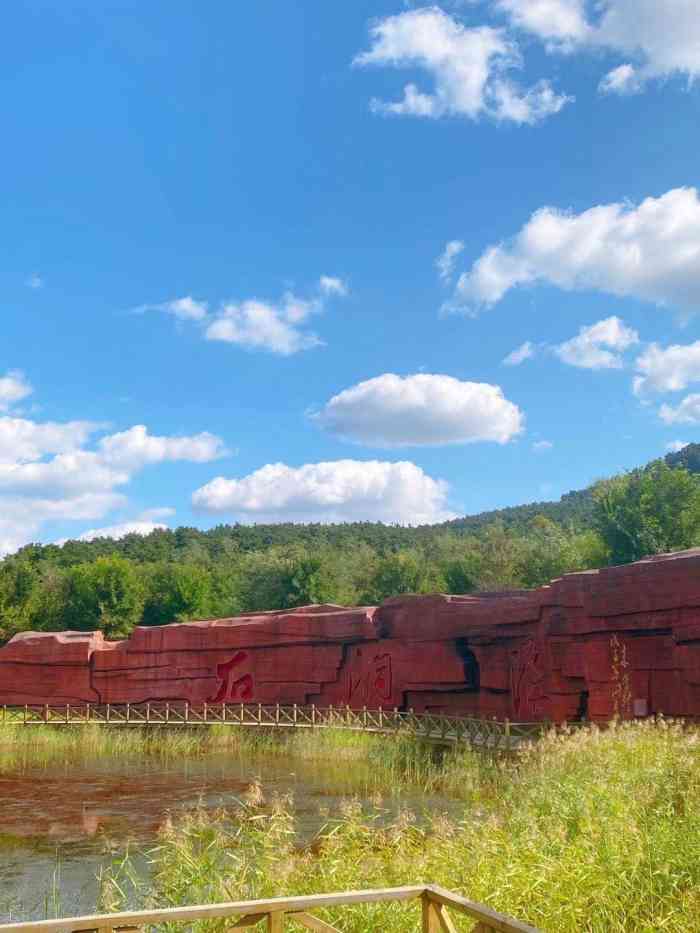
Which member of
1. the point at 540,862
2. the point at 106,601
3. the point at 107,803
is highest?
the point at 106,601

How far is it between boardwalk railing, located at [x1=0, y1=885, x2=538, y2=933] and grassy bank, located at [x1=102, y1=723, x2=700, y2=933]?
1.97 meters

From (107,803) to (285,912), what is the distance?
1125cm

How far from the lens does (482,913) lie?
293 cm

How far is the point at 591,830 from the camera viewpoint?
6008 millimetres

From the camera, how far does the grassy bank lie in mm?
5031

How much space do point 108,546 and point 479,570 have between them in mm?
37547

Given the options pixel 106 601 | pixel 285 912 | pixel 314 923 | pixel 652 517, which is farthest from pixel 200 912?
pixel 106 601

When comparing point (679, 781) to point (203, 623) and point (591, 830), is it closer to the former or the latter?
point (591, 830)

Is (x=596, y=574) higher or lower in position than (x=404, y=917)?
higher

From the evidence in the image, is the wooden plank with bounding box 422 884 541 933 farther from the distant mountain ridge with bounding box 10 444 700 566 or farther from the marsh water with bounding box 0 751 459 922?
the distant mountain ridge with bounding box 10 444 700 566

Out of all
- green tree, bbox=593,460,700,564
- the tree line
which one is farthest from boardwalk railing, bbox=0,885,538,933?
the tree line

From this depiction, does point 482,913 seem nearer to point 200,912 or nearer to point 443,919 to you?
point 443,919

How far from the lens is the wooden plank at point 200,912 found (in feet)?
9.12

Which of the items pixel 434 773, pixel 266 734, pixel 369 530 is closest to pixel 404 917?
pixel 434 773
